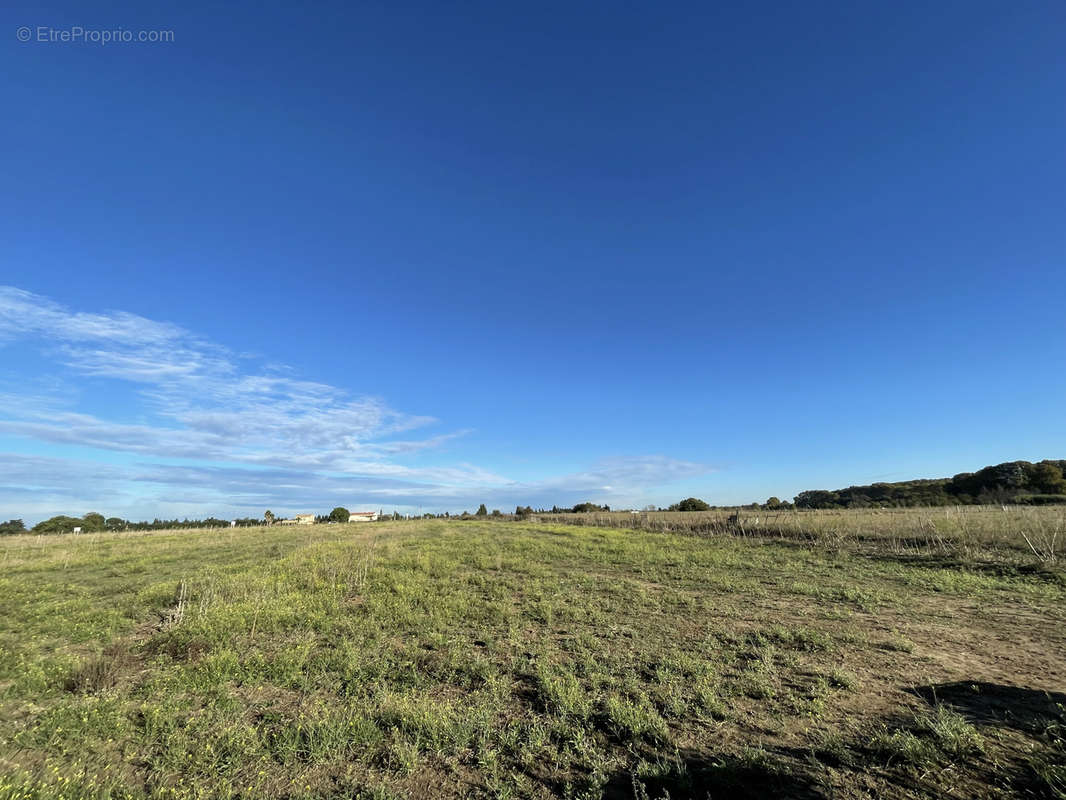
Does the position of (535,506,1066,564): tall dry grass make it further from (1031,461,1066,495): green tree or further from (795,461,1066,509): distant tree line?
(1031,461,1066,495): green tree

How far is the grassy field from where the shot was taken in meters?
4.21

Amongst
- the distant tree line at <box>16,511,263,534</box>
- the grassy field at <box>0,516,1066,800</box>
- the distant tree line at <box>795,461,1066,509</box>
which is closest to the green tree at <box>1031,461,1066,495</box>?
the distant tree line at <box>795,461,1066,509</box>

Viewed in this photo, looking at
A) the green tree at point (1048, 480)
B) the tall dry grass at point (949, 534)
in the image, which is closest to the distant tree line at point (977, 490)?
the green tree at point (1048, 480)

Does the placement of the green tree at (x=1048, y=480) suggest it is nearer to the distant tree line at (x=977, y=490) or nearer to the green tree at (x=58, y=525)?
the distant tree line at (x=977, y=490)

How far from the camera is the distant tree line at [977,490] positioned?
171 ft

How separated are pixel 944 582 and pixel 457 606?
1440 cm

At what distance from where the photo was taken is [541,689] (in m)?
6.23

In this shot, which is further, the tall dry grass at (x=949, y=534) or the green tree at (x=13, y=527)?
the green tree at (x=13, y=527)

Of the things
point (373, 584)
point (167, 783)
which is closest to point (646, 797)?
point (167, 783)

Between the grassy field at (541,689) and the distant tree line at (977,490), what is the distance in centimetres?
5123

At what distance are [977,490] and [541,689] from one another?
9239 cm

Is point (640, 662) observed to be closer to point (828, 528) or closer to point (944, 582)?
point (944, 582)

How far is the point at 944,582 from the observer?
12984 millimetres

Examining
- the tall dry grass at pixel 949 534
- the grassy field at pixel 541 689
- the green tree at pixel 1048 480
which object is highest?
the green tree at pixel 1048 480
